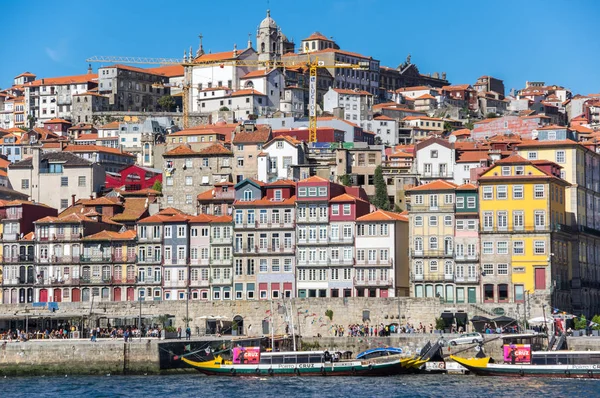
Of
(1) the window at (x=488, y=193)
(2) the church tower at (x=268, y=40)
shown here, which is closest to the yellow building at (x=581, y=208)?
(1) the window at (x=488, y=193)

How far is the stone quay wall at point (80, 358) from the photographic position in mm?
76312

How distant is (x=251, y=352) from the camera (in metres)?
75.7

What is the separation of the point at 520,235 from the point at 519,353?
15276mm

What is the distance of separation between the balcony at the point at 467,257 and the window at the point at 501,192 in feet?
13.3

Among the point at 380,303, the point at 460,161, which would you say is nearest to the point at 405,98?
the point at 460,161

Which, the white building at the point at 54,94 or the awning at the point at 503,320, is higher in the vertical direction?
the white building at the point at 54,94

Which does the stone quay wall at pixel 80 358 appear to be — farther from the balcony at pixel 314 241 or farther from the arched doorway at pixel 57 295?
the arched doorway at pixel 57 295

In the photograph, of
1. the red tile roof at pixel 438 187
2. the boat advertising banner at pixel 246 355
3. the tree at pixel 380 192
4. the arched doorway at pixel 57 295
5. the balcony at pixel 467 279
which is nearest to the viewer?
the boat advertising banner at pixel 246 355

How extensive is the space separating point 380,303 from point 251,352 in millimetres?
12540

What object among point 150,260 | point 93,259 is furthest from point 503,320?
point 93,259

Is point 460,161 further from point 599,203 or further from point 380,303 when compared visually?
point 380,303

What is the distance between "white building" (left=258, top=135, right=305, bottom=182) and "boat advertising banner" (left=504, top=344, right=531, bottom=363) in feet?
141

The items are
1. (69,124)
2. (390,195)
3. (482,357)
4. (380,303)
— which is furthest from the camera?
(69,124)

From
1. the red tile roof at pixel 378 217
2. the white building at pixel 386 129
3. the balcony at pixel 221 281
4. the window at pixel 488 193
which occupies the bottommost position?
the balcony at pixel 221 281
